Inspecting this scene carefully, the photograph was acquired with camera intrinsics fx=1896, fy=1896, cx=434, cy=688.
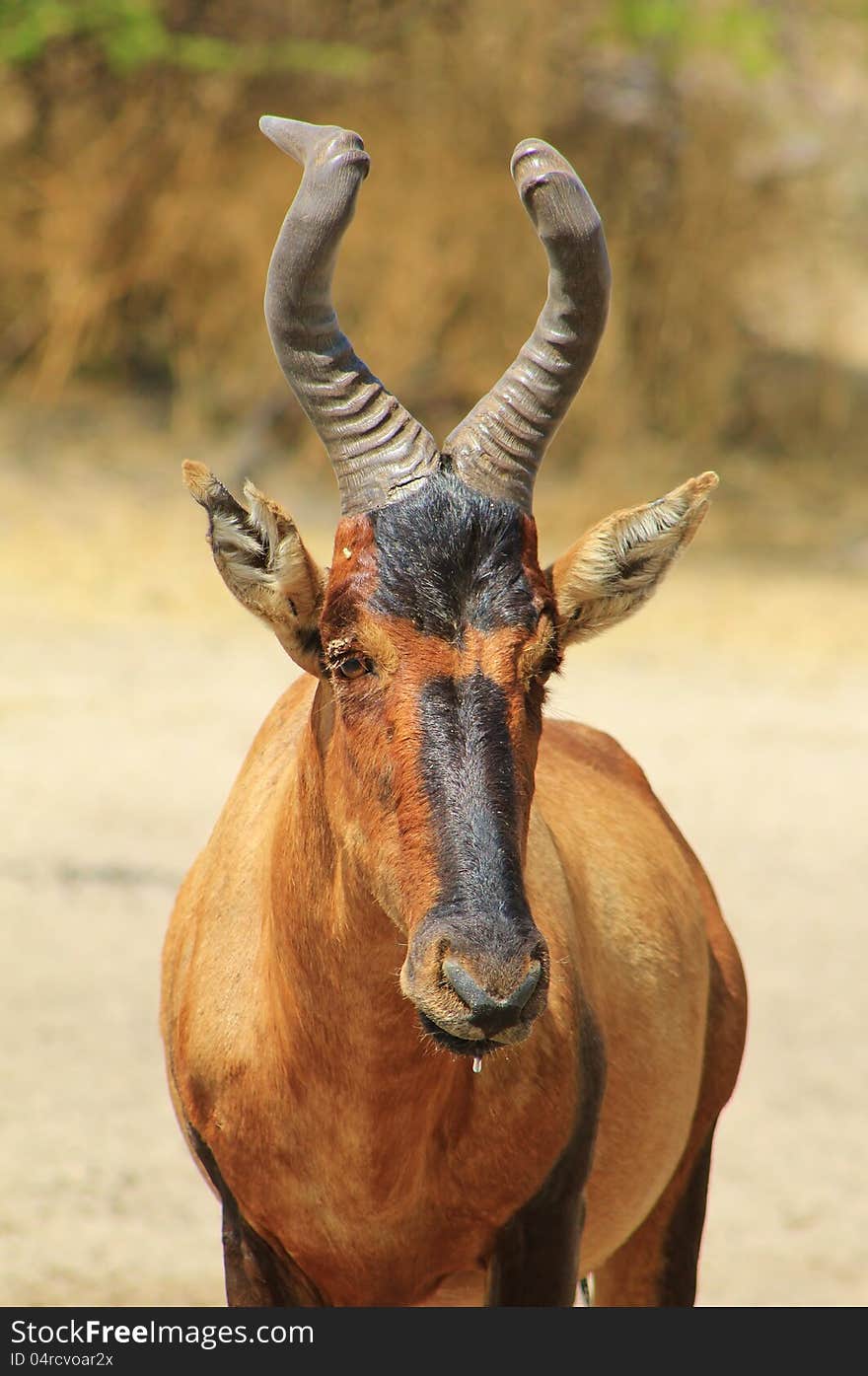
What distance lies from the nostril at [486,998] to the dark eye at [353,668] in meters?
0.72

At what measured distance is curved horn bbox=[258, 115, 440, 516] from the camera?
14.1ft

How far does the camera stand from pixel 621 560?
14.5 ft

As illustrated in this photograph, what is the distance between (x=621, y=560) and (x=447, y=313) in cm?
1765

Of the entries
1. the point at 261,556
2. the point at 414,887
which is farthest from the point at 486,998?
the point at 261,556

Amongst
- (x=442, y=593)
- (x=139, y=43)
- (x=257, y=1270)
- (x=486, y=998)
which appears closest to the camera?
(x=486, y=998)

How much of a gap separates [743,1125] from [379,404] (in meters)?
5.24

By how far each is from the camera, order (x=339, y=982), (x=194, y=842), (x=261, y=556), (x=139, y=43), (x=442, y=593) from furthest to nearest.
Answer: (x=139, y=43), (x=194, y=842), (x=339, y=982), (x=261, y=556), (x=442, y=593)

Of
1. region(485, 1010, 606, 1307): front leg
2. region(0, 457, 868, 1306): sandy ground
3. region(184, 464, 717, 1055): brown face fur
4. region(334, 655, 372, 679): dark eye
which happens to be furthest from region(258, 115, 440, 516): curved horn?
region(0, 457, 868, 1306): sandy ground

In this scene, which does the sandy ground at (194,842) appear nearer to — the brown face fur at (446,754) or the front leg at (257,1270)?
the front leg at (257,1270)

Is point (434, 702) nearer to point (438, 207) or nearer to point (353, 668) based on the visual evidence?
point (353, 668)

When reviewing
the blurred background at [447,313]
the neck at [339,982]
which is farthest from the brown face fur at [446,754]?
the blurred background at [447,313]

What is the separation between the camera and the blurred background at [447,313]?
53.1 feet

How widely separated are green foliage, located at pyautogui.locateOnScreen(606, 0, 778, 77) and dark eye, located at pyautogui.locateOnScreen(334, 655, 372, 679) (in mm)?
18580

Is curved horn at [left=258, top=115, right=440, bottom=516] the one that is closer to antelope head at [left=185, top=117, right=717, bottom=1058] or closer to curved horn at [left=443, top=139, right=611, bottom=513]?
antelope head at [left=185, top=117, right=717, bottom=1058]
